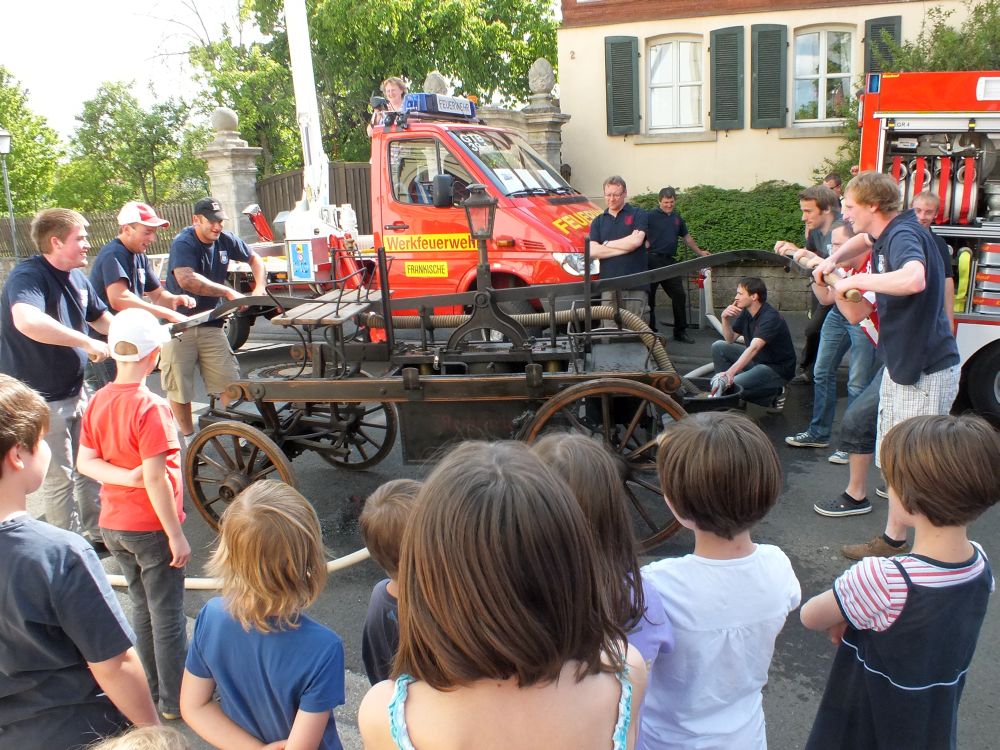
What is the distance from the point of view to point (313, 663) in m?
1.96

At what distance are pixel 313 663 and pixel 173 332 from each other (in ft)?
12.6

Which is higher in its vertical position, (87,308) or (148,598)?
(87,308)

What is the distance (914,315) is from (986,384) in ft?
8.87

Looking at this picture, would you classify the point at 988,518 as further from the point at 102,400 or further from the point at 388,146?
the point at 388,146

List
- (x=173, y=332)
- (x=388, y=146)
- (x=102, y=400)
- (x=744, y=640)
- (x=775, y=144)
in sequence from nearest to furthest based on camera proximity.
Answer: (x=744, y=640) < (x=102, y=400) < (x=173, y=332) < (x=388, y=146) < (x=775, y=144)

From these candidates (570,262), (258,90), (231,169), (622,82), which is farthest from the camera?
(258,90)

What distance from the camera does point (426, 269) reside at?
25.2ft

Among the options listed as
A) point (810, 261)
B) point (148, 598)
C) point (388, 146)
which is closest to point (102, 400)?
point (148, 598)

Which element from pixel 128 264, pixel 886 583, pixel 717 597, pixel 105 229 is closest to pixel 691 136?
pixel 128 264

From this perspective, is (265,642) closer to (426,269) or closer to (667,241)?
(426,269)

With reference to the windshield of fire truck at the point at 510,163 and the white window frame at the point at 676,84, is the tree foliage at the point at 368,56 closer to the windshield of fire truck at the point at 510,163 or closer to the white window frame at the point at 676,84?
the white window frame at the point at 676,84

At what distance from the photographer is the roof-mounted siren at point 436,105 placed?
806 centimetres

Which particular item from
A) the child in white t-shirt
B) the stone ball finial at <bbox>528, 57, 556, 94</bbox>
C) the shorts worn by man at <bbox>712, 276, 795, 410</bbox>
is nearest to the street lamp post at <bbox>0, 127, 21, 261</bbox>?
the stone ball finial at <bbox>528, 57, 556, 94</bbox>

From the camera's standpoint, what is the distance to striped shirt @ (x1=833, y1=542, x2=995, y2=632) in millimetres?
1915
